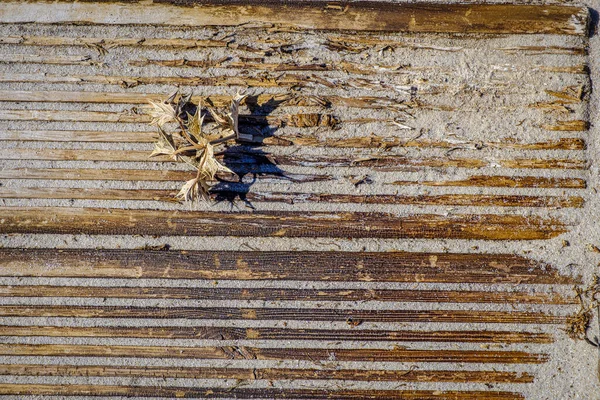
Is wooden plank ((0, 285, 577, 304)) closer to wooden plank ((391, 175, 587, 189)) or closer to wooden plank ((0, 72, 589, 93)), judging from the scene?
wooden plank ((391, 175, 587, 189))

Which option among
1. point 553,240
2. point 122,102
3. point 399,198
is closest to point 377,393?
point 399,198

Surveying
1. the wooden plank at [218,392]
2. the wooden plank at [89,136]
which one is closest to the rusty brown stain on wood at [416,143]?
the wooden plank at [89,136]

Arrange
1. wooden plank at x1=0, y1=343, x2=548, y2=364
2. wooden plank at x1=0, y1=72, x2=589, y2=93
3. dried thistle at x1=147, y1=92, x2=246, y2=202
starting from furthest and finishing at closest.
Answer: wooden plank at x1=0, y1=72, x2=589, y2=93
wooden plank at x1=0, y1=343, x2=548, y2=364
dried thistle at x1=147, y1=92, x2=246, y2=202

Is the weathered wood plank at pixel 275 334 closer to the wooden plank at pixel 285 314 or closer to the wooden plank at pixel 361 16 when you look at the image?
the wooden plank at pixel 285 314

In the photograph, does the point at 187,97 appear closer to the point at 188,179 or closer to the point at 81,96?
the point at 188,179

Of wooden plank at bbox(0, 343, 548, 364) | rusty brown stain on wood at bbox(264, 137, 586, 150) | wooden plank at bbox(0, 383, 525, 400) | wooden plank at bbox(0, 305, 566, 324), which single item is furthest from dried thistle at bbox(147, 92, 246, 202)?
wooden plank at bbox(0, 383, 525, 400)

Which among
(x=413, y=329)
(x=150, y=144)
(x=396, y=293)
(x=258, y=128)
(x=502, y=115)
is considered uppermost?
(x=502, y=115)

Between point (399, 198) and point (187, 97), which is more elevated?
point (187, 97)

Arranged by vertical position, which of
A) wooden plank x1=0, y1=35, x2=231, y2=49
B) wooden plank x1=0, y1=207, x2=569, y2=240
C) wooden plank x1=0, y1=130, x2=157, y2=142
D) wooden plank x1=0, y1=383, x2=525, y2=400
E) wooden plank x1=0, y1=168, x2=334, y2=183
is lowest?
wooden plank x1=0, y1=383, x2=525, y2=400
